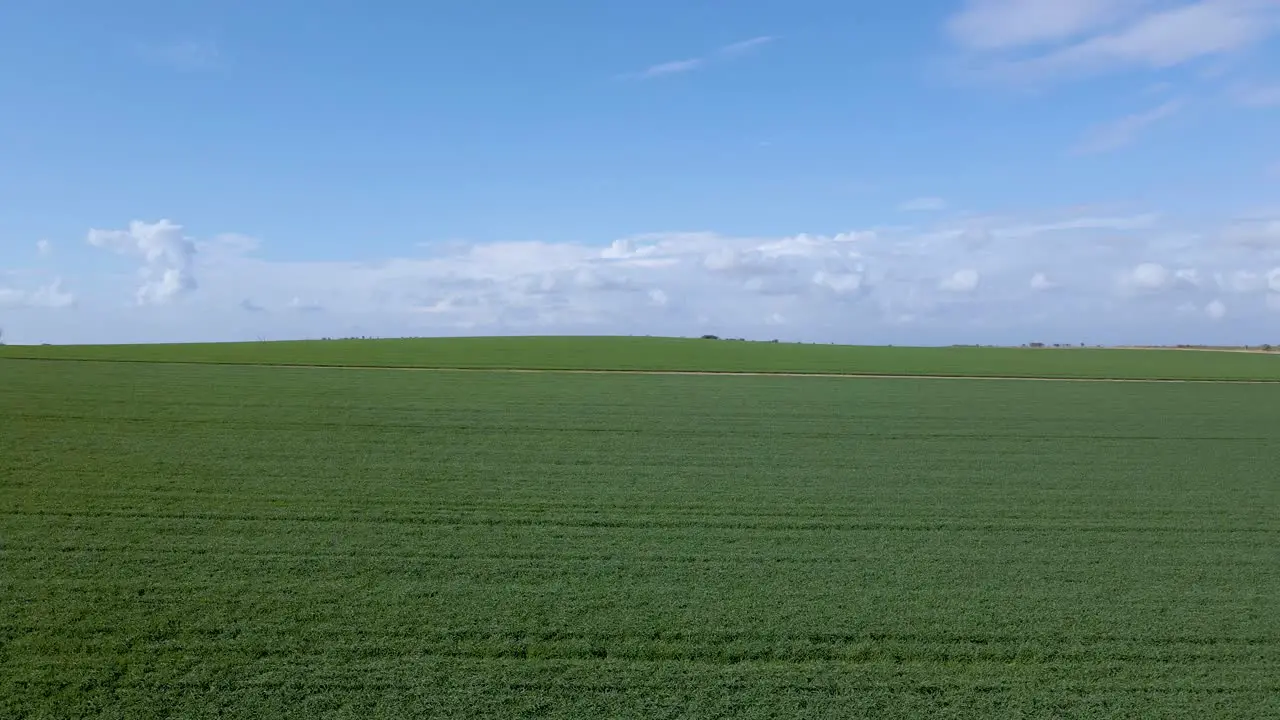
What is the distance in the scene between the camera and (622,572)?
7250 millimetres

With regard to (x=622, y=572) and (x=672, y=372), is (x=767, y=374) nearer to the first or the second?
(x=672, y=372)

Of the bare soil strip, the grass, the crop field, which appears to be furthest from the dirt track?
the crop field

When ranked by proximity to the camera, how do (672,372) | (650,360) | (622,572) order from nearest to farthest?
(622,572) < (672,372) < (650,360)

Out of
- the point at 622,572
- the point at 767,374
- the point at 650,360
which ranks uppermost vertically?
the point at 650,360

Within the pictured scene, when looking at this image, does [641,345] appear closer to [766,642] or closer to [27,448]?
[27,448]

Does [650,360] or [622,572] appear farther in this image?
[650,360]

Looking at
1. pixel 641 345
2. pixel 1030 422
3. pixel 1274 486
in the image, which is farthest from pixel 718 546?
pixel 641 345

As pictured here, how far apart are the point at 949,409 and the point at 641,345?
28127 mm

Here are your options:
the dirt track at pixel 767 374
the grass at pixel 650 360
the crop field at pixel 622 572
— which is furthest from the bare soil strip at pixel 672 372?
the crop field at pixel 622 572

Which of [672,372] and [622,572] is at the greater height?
[672,372]

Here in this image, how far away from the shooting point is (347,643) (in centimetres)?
590

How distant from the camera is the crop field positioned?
213 inches

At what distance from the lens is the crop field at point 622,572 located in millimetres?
5398

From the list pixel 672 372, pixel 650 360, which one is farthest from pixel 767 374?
pixel 650 360
